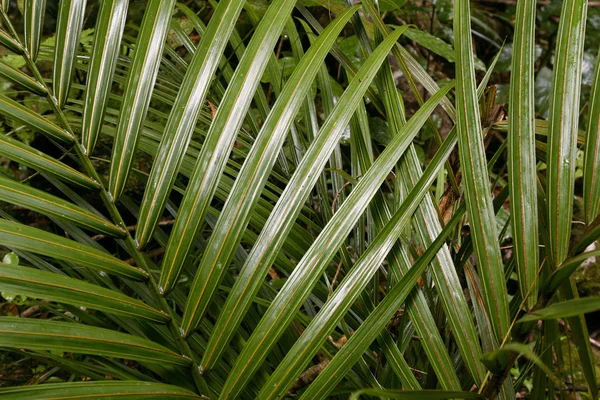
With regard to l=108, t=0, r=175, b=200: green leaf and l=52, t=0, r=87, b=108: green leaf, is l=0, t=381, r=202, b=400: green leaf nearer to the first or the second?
l=108, t=0, r=175, b=200: green leaf

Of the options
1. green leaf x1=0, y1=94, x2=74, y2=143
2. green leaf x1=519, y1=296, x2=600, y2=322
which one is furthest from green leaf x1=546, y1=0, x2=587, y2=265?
green leaf x1=0, y1=94, x2=74, y2=143

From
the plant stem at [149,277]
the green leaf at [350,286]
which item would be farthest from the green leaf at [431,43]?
the plant stem at [149,277]

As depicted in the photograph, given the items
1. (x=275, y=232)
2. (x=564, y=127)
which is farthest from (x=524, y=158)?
(x=275, y=232)

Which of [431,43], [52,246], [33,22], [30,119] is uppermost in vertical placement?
[431,43]

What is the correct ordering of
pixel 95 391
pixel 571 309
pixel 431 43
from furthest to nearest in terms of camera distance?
pixel 431 43, pixel 95 391, pixel 571 309

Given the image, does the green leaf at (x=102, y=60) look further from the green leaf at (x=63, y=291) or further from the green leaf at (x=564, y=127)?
the green leaf at (x=564, y=127)

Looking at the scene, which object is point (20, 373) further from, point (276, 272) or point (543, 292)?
point (543, 292)

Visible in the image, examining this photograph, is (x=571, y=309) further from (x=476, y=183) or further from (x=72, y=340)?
(x=72, y=340)

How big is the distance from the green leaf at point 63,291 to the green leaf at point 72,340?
0.03 metres

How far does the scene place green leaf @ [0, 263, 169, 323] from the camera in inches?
22.3

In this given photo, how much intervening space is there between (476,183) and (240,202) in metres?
0.30

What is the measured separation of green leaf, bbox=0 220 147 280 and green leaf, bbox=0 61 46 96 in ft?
0.78

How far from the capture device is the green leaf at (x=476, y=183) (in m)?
0.63

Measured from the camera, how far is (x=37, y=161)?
0.68 meters
